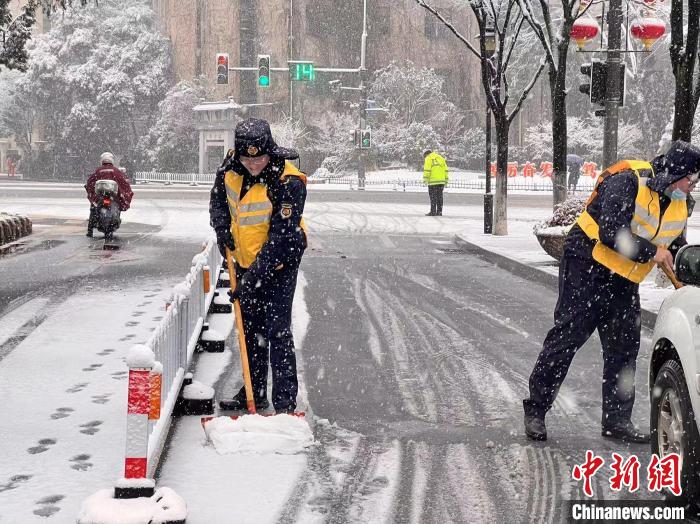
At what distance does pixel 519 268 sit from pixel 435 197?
41.0 feet

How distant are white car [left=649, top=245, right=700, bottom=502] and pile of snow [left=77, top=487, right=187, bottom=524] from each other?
226 cm

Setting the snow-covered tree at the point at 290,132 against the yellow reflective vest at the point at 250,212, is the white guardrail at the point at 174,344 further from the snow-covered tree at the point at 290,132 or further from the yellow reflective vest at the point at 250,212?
the snow-covered tree at the point at 290,132


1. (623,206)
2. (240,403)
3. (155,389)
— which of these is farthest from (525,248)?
(155,389)

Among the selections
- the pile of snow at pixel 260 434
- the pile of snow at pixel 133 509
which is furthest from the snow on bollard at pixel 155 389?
the pile of snow at pixel 260 434

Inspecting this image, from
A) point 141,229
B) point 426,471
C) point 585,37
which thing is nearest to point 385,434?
point 426,471

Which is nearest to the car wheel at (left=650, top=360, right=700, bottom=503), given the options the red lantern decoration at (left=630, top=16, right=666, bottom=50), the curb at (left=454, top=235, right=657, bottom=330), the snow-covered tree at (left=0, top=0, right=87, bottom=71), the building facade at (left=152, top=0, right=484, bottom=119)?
the curb at (left=454, top=235, right=657, bottom=330)

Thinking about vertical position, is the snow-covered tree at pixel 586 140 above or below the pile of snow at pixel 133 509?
above

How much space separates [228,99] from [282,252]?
172 ft

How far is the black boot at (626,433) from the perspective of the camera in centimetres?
584

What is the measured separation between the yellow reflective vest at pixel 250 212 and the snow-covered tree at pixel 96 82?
177ft

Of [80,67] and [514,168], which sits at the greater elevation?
[80,67]

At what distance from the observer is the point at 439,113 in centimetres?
5650

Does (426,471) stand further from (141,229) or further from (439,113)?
(439,113)

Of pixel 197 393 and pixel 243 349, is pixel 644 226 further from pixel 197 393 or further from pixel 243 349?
pixel 197 393
